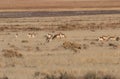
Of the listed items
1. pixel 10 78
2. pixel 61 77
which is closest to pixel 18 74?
pixel 10 78

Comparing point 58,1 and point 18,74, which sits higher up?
point 18,74

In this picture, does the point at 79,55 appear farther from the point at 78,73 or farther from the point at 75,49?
the point at 78,73

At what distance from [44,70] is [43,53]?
536 cm

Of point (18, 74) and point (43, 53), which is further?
point (43, 53)

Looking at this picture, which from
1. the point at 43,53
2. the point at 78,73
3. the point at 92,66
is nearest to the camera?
the point at 78,73

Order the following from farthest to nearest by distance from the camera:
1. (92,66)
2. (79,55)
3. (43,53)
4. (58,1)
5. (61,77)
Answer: (58,1) → (43,53) → (79,55) → (92,66) → (61,77)

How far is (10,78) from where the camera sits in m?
13.8

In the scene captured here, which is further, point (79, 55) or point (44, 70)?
point (79, 55)

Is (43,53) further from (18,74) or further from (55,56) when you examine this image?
(18,74)

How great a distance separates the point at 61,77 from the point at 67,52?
7425 millimetres

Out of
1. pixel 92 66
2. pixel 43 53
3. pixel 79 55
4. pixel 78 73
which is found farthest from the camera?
pixel 43 53

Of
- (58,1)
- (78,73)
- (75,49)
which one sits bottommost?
(58,1)

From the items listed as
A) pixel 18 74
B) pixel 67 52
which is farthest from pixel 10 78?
pixel 67 52

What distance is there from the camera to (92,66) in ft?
52.9
